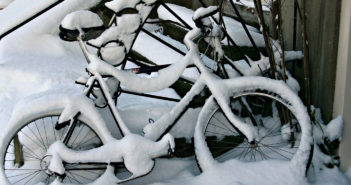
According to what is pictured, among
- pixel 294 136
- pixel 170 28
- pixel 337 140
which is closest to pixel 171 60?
pixel 170 28

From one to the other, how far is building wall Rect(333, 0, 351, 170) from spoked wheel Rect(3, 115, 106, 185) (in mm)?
2016

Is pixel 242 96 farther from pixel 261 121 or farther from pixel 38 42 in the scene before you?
pixel 38 42

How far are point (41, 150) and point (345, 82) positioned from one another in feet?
8.29

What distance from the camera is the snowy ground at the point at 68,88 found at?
3570 mm

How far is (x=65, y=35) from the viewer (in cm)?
329

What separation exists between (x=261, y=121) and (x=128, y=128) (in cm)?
128

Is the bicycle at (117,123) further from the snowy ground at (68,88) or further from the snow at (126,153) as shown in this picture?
the snowy ground at (68,88)

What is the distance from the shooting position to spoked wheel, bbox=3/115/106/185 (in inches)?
140

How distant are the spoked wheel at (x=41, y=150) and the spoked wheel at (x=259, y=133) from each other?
3.39ft

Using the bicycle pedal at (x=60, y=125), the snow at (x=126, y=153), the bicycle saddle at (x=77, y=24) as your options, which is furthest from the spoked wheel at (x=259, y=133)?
the bicycle saddle at (x=77, y=24)

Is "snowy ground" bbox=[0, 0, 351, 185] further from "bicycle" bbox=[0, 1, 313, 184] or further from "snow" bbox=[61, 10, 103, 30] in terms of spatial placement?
"snow" bbox=[61, 10, 103, 30]

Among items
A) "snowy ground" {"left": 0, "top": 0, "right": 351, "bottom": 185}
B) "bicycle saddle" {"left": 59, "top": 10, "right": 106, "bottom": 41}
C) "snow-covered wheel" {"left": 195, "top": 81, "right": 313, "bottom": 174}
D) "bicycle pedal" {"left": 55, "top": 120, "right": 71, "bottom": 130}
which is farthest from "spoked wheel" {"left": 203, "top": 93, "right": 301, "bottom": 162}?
"bicycle saddle" {"left": 59, "top": 10, "right": 106, "bottom": 41}

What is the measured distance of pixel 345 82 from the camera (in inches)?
144

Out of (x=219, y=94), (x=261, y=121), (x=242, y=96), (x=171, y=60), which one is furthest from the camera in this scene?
(x=171, y=60)
